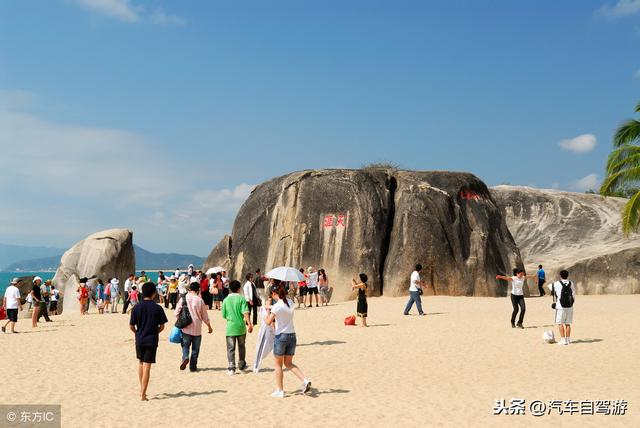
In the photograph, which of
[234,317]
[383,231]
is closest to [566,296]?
[234,317]

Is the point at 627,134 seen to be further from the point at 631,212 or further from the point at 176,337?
the point at 176,337

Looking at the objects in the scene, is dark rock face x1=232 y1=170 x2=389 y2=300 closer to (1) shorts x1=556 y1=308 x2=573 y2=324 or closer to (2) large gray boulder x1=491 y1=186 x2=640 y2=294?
(2) large gray boulder x1=491 y1=186 x2=640 y2=294

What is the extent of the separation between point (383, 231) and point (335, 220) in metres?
2.27

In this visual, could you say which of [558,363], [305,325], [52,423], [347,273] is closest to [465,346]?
[558,363]

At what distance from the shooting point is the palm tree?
25.2 metres

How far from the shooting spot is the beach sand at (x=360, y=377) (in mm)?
8797

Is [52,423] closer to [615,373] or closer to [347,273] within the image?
[615,373]

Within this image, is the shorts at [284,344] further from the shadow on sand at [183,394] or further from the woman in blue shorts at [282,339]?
the shadow on sand at [183,394]

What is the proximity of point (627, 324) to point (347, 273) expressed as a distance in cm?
1288

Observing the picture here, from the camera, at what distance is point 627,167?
88.9 ft

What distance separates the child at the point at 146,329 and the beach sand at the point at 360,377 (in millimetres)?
622

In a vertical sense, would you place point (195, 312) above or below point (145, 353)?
above

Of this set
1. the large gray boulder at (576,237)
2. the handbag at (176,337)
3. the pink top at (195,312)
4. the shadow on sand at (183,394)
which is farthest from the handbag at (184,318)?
the large gray boulder at (576,237)

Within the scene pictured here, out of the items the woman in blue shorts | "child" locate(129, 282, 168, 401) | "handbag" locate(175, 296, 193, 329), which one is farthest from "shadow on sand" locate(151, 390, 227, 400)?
"handbag" locate(175, 296, 193, 329)
